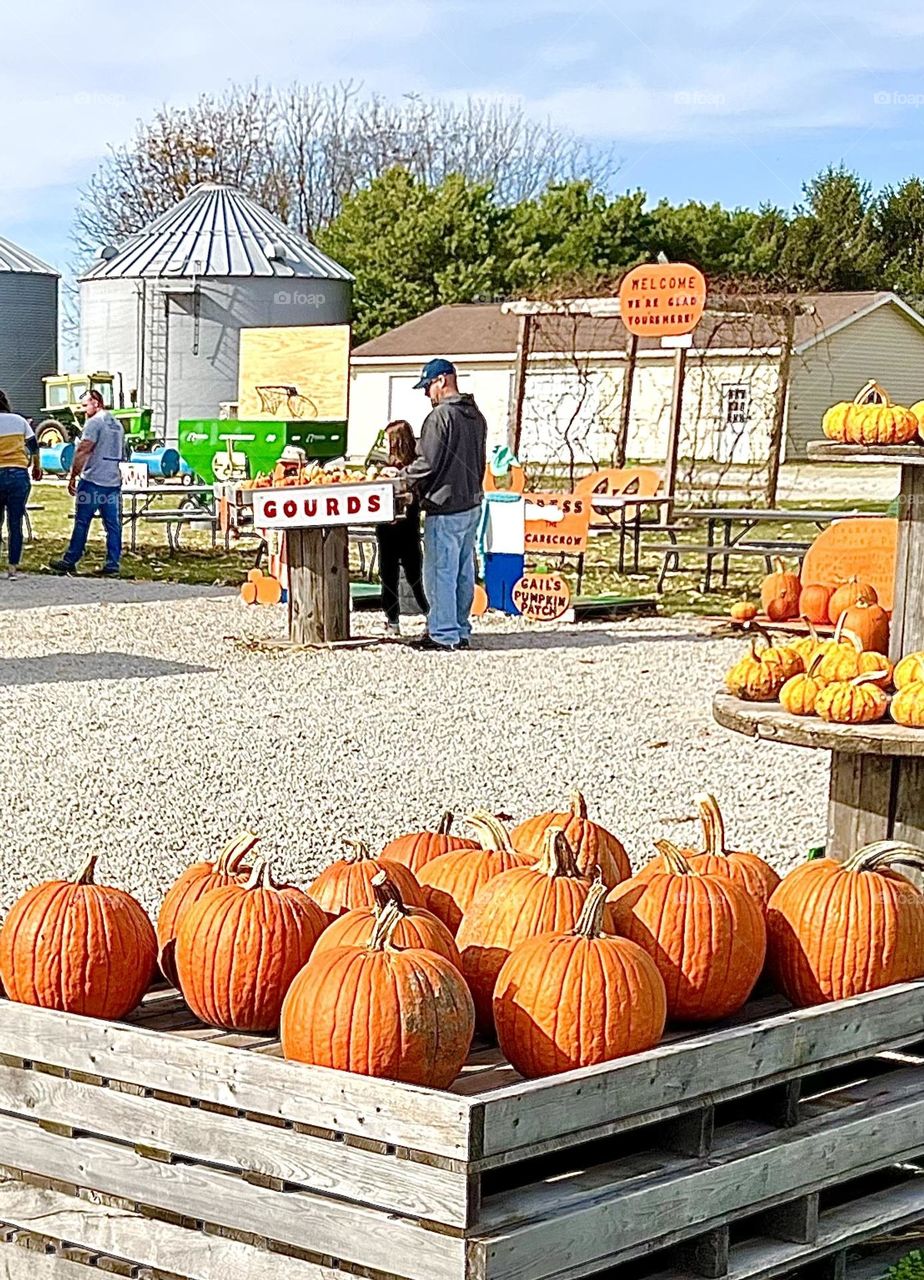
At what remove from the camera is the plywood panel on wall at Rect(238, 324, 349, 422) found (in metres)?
30.6

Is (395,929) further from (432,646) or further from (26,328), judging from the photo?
(26,328)

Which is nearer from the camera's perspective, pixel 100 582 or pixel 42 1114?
pixel 42 1114

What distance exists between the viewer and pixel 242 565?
65.2ft

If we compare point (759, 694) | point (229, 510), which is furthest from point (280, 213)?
point (759, 694)

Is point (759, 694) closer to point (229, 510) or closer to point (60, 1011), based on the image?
point (60, 1011)

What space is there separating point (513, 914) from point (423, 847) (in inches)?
28.2

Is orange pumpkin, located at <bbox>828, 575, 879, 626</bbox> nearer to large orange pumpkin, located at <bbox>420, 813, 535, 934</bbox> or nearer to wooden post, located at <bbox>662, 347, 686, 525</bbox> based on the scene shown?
large orange pumpkin, located at <bbox>420, 813, 535, 934</bbox>

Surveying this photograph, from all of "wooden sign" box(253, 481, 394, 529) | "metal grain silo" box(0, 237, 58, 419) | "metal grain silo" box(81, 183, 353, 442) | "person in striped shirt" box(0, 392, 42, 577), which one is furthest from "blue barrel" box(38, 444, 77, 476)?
"wooden sign" box(253, 481, 394, 529)

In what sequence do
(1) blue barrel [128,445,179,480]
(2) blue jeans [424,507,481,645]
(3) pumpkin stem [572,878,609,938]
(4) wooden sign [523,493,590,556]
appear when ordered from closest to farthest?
1. (3) pumpkin stem [572,878,609,938]
2. (2) blue jeans [424,507,481,645]
3. (4) wooden sign [523,493,590,556]
4. (1) blue barrel [128,445,179,480]

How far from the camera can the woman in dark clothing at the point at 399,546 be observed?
13.6 meters

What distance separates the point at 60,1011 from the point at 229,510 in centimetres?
1757

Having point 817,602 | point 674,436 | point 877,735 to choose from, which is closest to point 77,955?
point 877,735

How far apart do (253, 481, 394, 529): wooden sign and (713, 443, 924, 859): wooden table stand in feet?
24.4

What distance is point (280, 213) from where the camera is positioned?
65.8 metres
